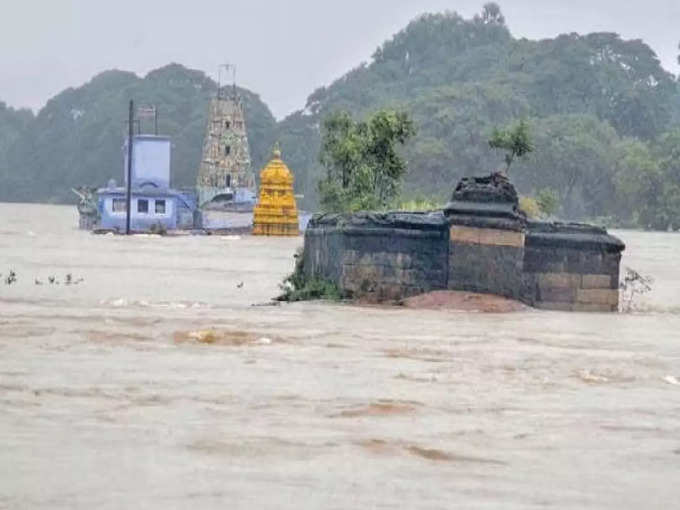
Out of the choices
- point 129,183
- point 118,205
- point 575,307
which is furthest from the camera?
point 118,205

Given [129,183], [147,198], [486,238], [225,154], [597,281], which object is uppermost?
[225,154]

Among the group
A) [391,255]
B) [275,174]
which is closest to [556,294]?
[391,255]

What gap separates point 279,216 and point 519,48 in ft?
182

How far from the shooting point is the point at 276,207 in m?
64.4

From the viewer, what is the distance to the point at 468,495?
7.16 m

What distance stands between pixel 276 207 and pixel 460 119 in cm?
3471

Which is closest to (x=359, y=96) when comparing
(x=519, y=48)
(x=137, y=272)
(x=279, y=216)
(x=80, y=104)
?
(x=519, y=48)

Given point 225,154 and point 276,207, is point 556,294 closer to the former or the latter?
point 276,207

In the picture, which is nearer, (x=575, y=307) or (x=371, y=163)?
(x=575, y=307)

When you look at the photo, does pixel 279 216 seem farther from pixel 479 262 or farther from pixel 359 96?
pixel 359 96

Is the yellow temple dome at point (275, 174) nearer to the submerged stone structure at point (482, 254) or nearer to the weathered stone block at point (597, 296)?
the submerged stone structure at point (482, 254)

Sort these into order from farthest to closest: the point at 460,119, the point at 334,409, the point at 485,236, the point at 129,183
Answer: the point at 460,119
the point at 129,183
the point at 485,236
the point at 334,409

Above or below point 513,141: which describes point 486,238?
below

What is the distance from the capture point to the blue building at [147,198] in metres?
68.5
